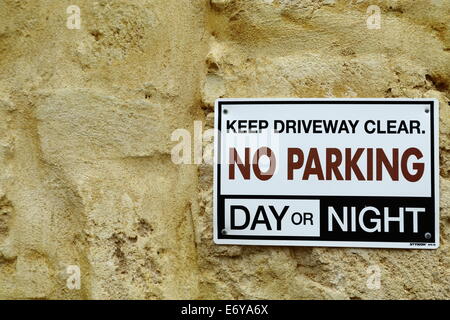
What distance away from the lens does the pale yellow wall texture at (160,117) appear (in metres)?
1.15

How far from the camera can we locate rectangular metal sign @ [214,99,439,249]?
1.12m

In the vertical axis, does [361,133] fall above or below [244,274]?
above

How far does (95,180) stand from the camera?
116 cm

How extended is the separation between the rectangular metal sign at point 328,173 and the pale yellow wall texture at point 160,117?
0.09 ft

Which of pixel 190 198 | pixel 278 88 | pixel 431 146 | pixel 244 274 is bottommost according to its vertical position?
pixel 244 274

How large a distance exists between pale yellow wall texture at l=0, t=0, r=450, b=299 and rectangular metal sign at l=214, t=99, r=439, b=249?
3cm

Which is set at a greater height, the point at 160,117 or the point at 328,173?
the point at 160,117

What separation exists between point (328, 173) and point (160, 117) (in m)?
0.39

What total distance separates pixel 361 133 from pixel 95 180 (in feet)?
1.93

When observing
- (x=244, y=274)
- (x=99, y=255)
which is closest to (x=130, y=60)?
(x=99, y=255)

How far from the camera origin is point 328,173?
1138 millimetres

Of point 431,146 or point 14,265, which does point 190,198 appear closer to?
point 14,265

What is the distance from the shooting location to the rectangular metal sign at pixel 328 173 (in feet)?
3.69

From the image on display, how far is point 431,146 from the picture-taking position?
1.13 meters
